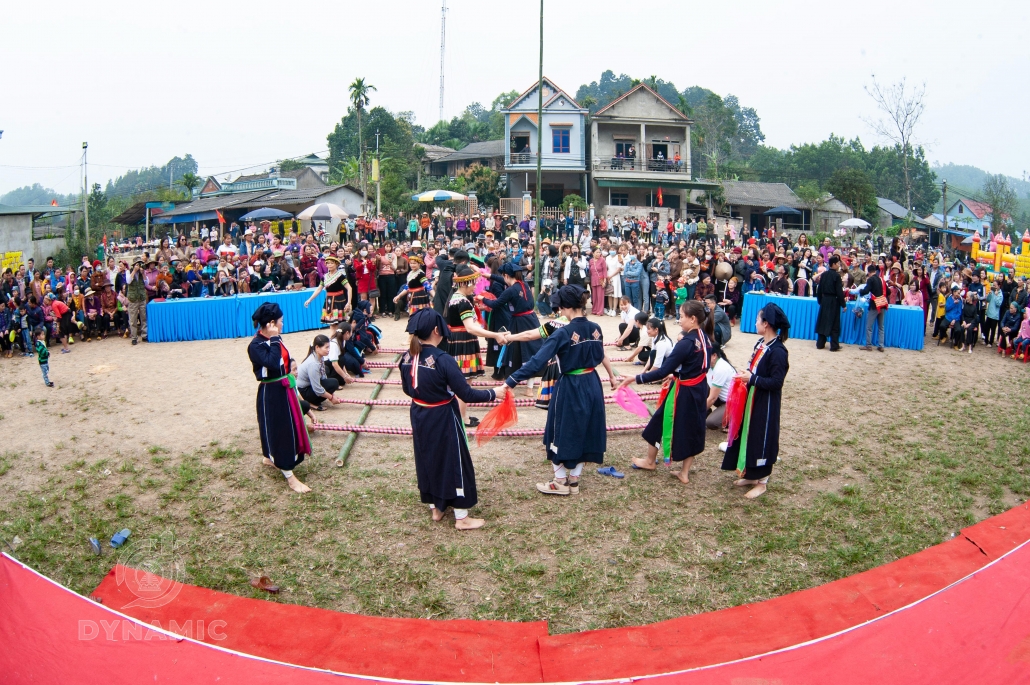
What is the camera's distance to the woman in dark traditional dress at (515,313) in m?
9.52

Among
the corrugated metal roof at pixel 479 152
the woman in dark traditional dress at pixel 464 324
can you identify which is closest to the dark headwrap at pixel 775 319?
the woman in dark traditional dress at pixel 464 324

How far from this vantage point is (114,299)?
14.4 meters

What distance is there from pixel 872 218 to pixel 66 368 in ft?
139

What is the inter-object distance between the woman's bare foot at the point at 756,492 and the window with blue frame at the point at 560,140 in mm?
31854

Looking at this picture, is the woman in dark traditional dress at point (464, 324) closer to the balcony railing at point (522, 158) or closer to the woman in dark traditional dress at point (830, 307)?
the woman in dark traditional dress at point (830, 307)

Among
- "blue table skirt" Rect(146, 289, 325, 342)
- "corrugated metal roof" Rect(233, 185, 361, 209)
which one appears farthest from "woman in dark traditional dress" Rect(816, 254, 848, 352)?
"corrugated metal roof" Rect(233, 185, 361, 209)

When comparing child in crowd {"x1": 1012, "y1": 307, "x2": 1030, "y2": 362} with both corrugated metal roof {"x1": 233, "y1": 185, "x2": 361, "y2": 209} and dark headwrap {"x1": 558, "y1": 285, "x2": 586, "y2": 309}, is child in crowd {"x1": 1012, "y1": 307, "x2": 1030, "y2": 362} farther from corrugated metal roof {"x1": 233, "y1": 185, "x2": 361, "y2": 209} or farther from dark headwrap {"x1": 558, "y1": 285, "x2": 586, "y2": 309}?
corrugated metal roof {"x1": 233, "y1": 185, "x2": 361, "y2": 209}

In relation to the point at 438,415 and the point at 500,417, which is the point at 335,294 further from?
the point at 438,415

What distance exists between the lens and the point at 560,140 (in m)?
36.9

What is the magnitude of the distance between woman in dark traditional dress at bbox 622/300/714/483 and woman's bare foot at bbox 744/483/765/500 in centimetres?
57

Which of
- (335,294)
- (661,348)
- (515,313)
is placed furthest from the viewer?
(335,294)

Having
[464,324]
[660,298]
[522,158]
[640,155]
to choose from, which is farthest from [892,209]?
[464,324]

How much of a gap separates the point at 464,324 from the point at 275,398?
2.50 metres

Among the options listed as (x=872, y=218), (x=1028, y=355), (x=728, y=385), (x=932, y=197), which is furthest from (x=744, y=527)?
(x=932, y=197)
